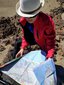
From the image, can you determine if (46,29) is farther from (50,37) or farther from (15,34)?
(15,34)

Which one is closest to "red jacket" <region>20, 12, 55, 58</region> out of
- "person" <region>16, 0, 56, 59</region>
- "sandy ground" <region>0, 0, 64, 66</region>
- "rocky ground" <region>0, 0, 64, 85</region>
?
"person" <region>16, 0, 56, 59</region>

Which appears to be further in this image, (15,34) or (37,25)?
(15,34)

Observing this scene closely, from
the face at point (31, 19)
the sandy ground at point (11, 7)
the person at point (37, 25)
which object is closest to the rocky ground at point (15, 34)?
the sandy ground at point (11, 7)

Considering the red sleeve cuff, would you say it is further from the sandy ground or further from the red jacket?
the sandy ground

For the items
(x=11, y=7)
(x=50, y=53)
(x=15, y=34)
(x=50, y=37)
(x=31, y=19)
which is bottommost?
(x=11, y=7)

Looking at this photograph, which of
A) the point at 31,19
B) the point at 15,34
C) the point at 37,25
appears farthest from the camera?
the point at 15,34

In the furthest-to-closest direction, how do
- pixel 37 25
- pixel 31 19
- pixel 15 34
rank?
pixel 15 34
pixel 37 25
pixel 31 19

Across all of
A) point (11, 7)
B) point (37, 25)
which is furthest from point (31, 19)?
point (11, 7)
